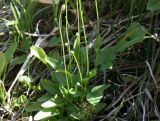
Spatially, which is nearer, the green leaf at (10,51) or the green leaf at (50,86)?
the green leaf at (50,86)

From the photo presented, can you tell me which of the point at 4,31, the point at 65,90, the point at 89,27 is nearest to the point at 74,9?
the point at 89,27

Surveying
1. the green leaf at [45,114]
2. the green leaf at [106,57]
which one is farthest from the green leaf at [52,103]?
the green leaf at [106,57]

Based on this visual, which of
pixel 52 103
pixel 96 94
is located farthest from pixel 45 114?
pixel 96 94

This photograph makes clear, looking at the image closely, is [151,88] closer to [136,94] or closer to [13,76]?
[136,94]

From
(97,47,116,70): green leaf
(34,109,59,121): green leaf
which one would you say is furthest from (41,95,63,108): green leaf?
(97,47,116,70): green leaf

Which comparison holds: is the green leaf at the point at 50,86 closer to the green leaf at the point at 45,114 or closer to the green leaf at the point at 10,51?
the green leaf at the point at 45,114
